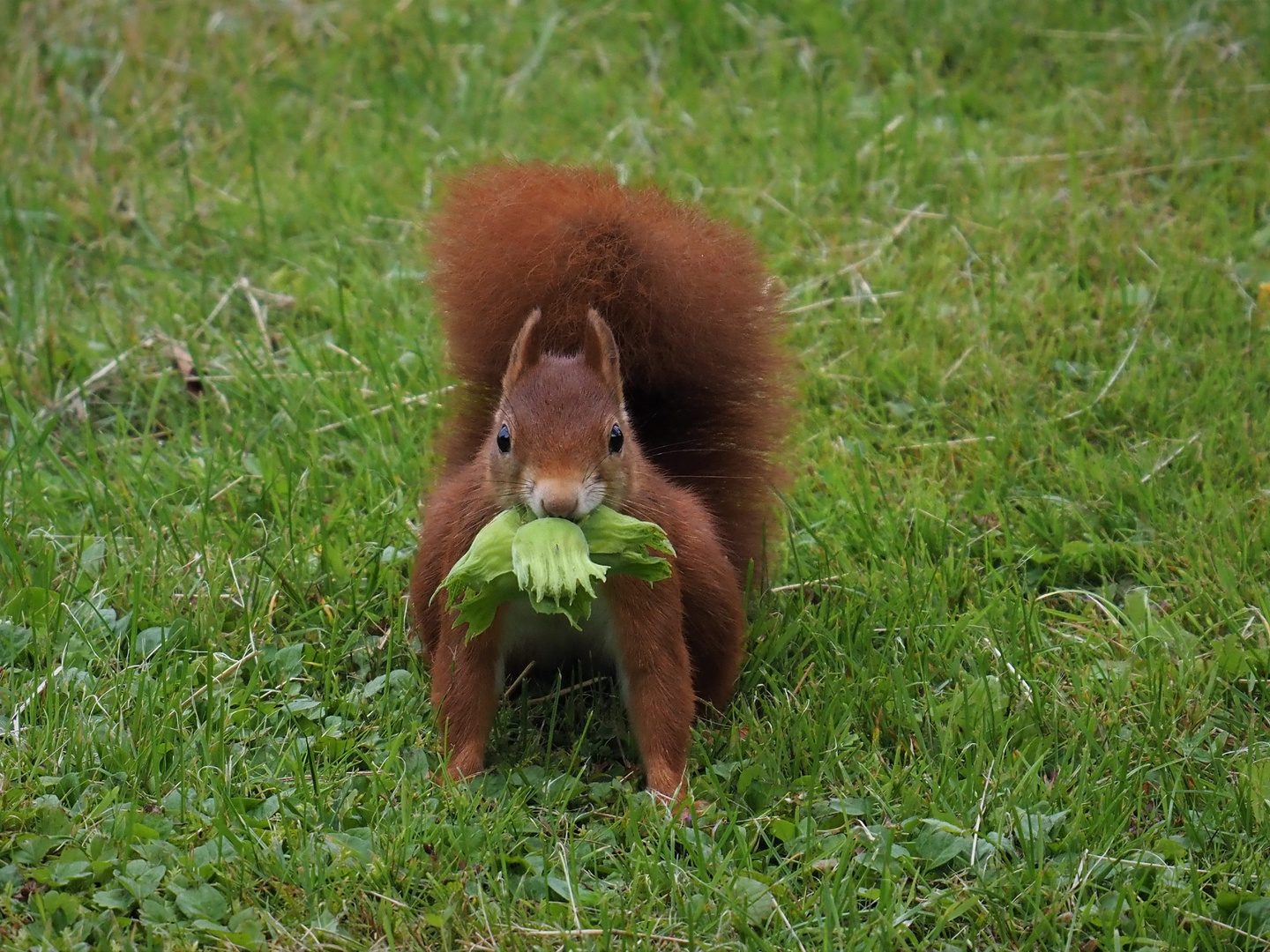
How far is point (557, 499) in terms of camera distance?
83.4 inches

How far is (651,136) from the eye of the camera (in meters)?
4.65

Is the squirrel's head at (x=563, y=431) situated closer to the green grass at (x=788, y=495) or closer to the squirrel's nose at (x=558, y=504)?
the squirrel's nose at (x=558, y=504)

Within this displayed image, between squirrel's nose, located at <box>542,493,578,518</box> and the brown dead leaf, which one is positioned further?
the brown dead leaf

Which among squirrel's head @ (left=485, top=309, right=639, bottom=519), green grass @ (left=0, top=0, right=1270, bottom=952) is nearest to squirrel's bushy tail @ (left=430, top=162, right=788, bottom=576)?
squirrel's head @ (left=485, top=309, right=639, bottom=519)

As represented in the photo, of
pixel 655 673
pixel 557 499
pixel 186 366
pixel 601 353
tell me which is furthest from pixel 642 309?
pixel 186 366

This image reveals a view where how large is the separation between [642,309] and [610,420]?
0.92 feet

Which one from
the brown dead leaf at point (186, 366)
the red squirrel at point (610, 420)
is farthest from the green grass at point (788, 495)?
the red squirrel at point (610, 420)

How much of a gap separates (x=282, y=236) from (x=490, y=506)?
220cm

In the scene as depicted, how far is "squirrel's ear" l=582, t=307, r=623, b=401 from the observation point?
7.64 feet

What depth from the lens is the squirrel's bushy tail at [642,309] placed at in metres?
2.44

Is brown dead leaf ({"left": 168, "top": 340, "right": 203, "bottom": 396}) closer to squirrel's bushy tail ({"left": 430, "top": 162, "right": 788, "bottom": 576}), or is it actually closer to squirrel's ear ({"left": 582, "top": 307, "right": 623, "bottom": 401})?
squirrel's bushy tail ({"left": 430, "top": 162, "right": 788, "bottom": 576})

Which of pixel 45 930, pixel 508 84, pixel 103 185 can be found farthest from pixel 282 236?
pixel 45 930

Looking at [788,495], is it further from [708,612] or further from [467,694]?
[467,694]

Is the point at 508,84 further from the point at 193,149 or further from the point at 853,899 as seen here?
the point at 853,899
